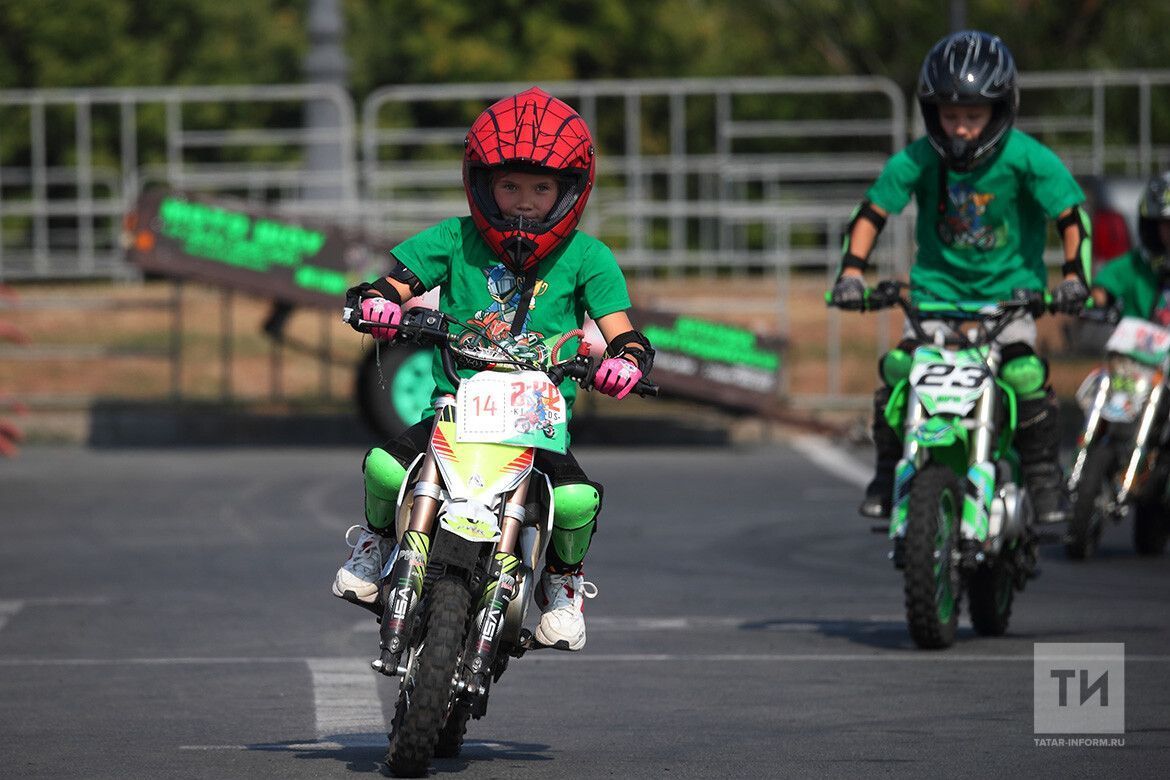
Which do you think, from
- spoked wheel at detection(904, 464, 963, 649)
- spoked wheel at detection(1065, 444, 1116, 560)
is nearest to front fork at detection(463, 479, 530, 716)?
spoked wheel at detection(904, 464, 963, 649)

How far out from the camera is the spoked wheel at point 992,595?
29.2 ft

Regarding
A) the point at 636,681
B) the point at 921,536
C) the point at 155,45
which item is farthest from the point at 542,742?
the point at 155,45

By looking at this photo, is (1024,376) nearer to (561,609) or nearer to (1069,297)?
(1069,297)

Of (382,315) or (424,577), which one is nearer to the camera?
(424,577)

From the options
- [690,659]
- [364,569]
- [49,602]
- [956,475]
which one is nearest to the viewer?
[364,569]

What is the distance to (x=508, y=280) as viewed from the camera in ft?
21.9

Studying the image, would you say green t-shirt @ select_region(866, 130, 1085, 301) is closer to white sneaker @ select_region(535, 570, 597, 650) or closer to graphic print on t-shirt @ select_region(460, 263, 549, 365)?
graphic print on t-shirt @ select_region(460, 263, 549, 365)

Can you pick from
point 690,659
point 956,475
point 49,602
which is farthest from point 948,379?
point 49,602

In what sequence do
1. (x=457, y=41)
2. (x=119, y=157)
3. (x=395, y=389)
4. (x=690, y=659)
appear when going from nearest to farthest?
(x=690, y=659) → (x=395, y=389) → (x=119, y=157) → (x=457, y=41)

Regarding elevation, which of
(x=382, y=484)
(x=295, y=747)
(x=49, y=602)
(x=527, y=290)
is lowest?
(x=49, y=602)

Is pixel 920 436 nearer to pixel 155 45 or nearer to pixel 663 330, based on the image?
pixel 663 330

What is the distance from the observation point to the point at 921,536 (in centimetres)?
837

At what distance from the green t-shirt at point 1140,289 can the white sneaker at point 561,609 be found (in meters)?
5.93

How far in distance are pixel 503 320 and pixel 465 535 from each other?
75cm
